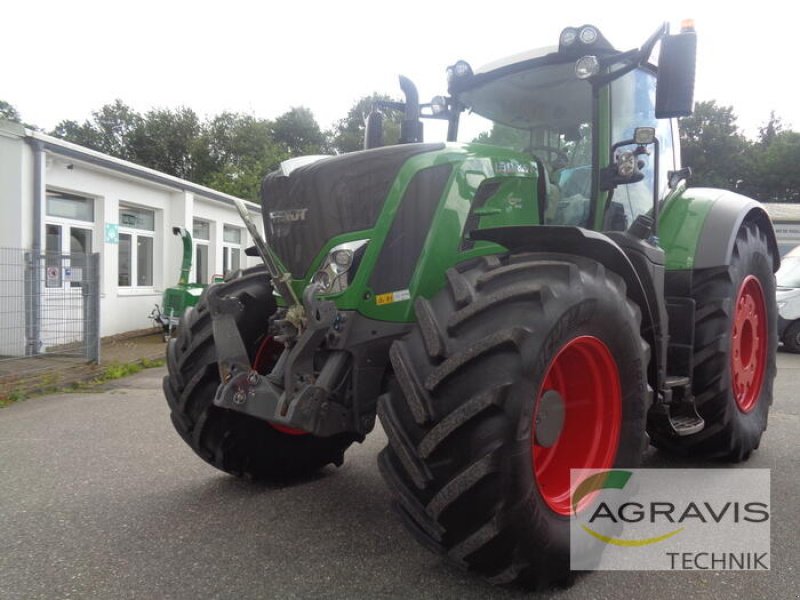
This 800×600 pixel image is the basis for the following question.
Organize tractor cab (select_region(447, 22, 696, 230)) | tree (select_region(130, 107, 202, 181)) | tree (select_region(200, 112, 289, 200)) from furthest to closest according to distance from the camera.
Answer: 1. tree (select_region(130, 107, 202, 181))
2. tree (select_region(200, 112, 289, 200))
3. tractor cab (select_region(447, 22, 696, 230))

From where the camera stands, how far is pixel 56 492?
3.54 m

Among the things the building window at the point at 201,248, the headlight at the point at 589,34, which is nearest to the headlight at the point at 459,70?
the headlight at the point at 589,34

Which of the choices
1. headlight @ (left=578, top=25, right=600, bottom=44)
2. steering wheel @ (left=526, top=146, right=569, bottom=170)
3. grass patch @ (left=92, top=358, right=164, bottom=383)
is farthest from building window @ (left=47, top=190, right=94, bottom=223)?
headlight @ (left=578, top=25, right=600, bottom=44)

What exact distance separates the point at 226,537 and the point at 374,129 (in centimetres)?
235

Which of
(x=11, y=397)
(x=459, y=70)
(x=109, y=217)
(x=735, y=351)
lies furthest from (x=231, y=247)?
(x=735, y=351)

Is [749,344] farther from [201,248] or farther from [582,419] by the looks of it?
[201,248]

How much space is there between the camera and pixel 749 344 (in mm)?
4414

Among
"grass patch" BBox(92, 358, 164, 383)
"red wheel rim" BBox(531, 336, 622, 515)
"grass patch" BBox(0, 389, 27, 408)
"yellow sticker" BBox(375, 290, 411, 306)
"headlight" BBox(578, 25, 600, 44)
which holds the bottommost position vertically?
"grass patch" BBox(0, 389, 27, 408)

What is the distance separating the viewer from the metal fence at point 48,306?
7.84 metres

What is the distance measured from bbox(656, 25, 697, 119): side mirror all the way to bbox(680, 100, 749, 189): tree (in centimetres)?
4288

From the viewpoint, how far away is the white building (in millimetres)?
9102

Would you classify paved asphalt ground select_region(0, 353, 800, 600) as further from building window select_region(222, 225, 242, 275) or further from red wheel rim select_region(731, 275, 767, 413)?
building window select_region(222, 225, 242, 275)

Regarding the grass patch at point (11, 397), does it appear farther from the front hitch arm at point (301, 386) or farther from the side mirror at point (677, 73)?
the side mirror at point (677, 73)

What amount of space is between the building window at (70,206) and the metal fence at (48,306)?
2.30 meters
